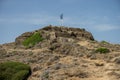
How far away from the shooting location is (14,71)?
31.6m

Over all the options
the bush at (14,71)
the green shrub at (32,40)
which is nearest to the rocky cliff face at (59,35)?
the green shrub at (32,40)

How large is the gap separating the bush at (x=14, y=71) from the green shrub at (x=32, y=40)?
803cm

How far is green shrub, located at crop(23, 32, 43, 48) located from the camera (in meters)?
40.9

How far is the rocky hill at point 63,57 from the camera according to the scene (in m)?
28.6

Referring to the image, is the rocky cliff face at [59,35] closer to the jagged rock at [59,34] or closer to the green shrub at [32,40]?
the jagged rock at [59,34]

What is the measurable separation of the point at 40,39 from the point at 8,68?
987cm

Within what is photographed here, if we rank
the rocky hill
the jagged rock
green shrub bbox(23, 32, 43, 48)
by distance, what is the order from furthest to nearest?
green shrub bbox(23, 32, 43, 48)
the jagged rock
the rocky hill

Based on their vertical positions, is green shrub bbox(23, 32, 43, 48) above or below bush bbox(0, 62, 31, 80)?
above

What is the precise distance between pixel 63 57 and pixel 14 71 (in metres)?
4.83

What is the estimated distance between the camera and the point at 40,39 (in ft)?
135

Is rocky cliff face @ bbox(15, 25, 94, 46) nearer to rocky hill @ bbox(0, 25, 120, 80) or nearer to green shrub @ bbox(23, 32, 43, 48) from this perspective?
rocky hill @ bbox(0, 25, 120, 80)

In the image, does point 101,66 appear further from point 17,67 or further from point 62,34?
point 62,34

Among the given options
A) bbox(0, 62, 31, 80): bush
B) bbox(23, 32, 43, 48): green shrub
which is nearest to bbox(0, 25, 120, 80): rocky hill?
bbox(23, 32, 43, 48): green shrub

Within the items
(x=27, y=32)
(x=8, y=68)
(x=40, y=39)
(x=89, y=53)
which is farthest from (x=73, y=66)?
(x=27, y=32)
